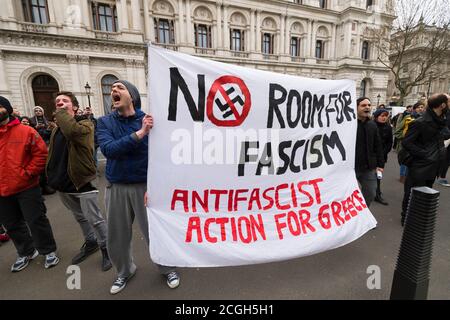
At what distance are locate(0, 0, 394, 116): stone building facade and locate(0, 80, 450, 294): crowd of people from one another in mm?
17780

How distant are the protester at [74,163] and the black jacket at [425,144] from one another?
4137 millimetres

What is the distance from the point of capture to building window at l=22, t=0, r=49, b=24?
1772 centimetres

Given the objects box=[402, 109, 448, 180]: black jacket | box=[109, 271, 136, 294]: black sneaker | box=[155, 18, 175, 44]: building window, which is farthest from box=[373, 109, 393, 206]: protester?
box=[155, 18, 175, 44]: building window

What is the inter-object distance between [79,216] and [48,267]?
0.64 meters

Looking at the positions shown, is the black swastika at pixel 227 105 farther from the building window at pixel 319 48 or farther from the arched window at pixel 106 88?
the building window at pixel 319 48

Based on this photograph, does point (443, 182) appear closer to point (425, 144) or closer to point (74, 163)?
point (425, 144)

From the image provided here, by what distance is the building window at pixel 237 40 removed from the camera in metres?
25.8

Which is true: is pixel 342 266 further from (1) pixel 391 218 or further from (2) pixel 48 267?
(2) pixel 48 267

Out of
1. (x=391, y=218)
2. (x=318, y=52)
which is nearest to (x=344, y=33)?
(x=318, y=52)

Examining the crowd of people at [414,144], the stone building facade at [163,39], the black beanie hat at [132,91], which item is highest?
the stone building facade at [163,39]

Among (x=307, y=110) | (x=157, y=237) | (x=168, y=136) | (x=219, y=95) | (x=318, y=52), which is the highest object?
(x=318, y=52)

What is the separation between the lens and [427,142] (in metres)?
3.21

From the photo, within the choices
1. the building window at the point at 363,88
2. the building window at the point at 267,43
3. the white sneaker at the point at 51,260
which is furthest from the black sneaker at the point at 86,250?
the building window at the point at 363,88

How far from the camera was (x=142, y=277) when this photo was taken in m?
2.48
